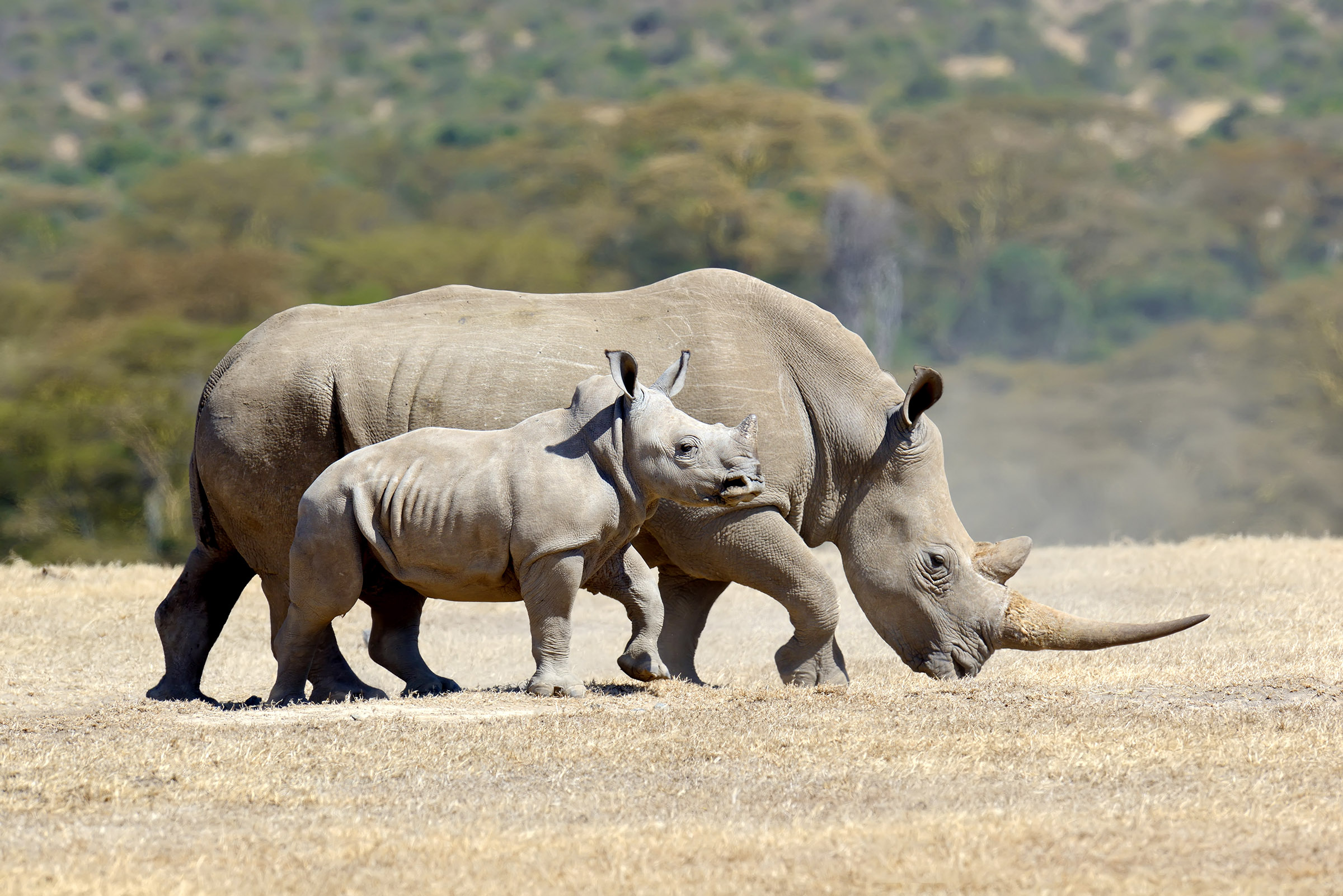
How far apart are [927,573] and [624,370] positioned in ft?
7.10

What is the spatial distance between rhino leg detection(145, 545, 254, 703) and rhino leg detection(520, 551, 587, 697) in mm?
2199

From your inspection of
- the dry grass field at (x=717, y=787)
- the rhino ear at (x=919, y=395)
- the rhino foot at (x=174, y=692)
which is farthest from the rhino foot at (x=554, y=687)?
the rhino ear at (x=919, y=395)

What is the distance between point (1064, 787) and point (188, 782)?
3.03 meters

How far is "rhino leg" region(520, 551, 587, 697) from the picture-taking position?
795cm

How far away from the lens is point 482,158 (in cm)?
5234

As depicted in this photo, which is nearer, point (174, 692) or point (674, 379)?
point (674, 379)

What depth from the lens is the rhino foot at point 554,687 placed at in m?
8.15

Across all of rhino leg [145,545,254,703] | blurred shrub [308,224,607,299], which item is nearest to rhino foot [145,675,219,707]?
rhino leg [145,545,254,703]

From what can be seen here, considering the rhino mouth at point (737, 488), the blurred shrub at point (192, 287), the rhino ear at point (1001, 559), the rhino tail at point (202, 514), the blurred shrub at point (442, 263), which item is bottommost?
the blurred shrub at point (442, 263)

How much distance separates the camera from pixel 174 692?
9.45 m

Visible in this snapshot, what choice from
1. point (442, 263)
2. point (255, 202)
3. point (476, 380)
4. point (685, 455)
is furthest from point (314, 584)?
point (255, 202)

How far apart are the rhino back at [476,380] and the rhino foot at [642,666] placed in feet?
3.15

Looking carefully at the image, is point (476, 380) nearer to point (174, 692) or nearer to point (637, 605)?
point (637, 605)

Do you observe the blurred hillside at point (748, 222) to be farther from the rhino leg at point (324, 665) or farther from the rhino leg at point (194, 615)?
the rhino leg at point (324, 665)
